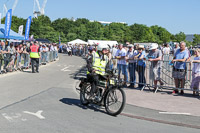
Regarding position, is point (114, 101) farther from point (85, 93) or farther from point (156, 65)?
point (156, 65)

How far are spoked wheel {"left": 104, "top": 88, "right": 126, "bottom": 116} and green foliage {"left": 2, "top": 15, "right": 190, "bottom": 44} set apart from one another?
8133cm

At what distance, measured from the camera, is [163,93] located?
36.2 feet

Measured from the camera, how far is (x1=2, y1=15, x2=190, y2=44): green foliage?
292 feet

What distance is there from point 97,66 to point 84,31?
92.2 metres

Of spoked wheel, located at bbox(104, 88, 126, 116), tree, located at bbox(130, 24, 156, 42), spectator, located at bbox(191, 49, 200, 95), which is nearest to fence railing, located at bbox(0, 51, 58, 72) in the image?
spoked wheel, located at bbox(104, 88, 126, 116)

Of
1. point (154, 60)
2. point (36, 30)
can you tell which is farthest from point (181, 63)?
point (36, 30)

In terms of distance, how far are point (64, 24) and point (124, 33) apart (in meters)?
27.3

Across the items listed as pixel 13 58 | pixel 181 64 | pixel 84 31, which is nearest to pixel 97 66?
pixel 181 64

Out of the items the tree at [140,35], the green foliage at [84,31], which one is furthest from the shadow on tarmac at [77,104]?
the tree at [140,35]

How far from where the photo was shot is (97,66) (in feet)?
25.7

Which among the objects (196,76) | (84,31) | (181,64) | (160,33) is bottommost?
(196,76)

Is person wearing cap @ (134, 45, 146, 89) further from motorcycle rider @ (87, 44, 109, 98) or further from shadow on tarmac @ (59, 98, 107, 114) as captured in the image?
→ motorcycle rider @ (87, 44, 109, 98)

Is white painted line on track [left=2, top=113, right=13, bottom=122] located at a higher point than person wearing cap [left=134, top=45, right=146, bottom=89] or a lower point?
lower

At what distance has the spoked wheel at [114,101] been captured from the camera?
7059 millimetres
